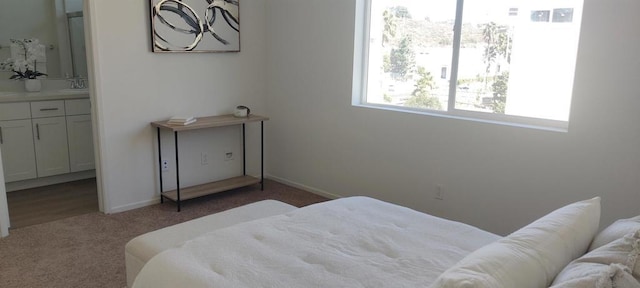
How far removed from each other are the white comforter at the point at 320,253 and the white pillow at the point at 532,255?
13.8 inches

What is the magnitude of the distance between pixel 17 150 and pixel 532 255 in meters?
4.49

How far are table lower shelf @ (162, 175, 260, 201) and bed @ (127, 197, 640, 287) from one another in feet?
6.30

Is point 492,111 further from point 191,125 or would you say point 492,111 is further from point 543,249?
point 191,125

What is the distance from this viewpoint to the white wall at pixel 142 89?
143 inches

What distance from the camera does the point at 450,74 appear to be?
11.5ft

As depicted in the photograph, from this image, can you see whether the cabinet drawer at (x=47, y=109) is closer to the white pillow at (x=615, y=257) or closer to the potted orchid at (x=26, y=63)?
the potted orchid at (x=26, y=63)

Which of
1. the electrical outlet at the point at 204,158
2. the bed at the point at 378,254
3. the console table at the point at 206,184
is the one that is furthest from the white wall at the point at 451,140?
the bed at the point at 378,254

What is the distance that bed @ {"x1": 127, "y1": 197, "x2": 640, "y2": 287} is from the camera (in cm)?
132

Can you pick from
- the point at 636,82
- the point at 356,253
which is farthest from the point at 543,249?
the point at 636,82

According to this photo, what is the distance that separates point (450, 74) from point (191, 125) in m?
2.10

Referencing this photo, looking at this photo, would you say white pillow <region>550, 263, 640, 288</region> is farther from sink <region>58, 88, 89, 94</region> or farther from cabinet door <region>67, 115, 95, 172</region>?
sink <region>58, 88, 89, 94</region>

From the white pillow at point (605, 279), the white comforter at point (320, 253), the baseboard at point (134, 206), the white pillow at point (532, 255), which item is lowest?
the baseboard at point (134, 206)

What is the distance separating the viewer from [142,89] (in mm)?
3873

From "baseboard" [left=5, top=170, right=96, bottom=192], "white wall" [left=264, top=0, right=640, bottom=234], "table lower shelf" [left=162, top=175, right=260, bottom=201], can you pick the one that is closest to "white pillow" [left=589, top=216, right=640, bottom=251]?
"white wall" [left=264, top=0, right=640, bottom=234]
